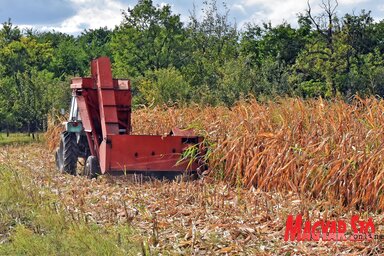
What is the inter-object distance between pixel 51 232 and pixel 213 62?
2281 centimetres

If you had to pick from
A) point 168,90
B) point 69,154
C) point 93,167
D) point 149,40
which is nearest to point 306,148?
point 93,167

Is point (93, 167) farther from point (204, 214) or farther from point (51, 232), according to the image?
point (51, 232)

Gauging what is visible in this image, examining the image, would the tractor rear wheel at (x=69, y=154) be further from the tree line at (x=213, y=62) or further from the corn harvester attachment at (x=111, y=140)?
the tree line at (x=213, y=62)

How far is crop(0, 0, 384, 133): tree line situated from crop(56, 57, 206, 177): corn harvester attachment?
5498mm

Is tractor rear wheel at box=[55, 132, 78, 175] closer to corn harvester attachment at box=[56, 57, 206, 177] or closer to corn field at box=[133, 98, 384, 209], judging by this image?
corn harvester attachment at box=[56, 57, 206, 177]

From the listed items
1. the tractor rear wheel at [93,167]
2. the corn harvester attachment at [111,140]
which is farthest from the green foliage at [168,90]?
the tractor rear wheel at [93,167]

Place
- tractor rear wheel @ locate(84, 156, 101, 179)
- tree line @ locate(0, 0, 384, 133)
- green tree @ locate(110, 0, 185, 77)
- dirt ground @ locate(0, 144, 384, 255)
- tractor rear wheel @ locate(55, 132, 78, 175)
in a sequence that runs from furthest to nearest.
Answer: green tree @ locate(110, 0, 185, 77)
tree line @ locate(0, 0, 384, 133)
tractor rear wheel @ locate(55, 132, 78, 175)
tractor rear wheel @ locate(84, 156, 101, 179)
dirt ground @ locate(0, 144, 384, 255)

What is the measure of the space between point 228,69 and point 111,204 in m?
13.3

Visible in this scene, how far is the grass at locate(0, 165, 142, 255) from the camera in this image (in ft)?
20.6

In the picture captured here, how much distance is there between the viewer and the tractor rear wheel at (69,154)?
13102mm

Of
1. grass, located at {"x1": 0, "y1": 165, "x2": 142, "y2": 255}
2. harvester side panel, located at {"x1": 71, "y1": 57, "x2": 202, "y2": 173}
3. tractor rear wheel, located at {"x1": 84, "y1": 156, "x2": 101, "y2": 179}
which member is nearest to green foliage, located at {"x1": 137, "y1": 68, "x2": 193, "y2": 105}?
harvester side panel, located at {"x1": 71, "y1": 57, "x2": 202, "y2": 173}

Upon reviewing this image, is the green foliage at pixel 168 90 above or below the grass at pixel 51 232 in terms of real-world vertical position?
above

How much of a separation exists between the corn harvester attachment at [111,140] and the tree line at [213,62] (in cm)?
550

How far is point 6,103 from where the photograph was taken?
30.3 meters
